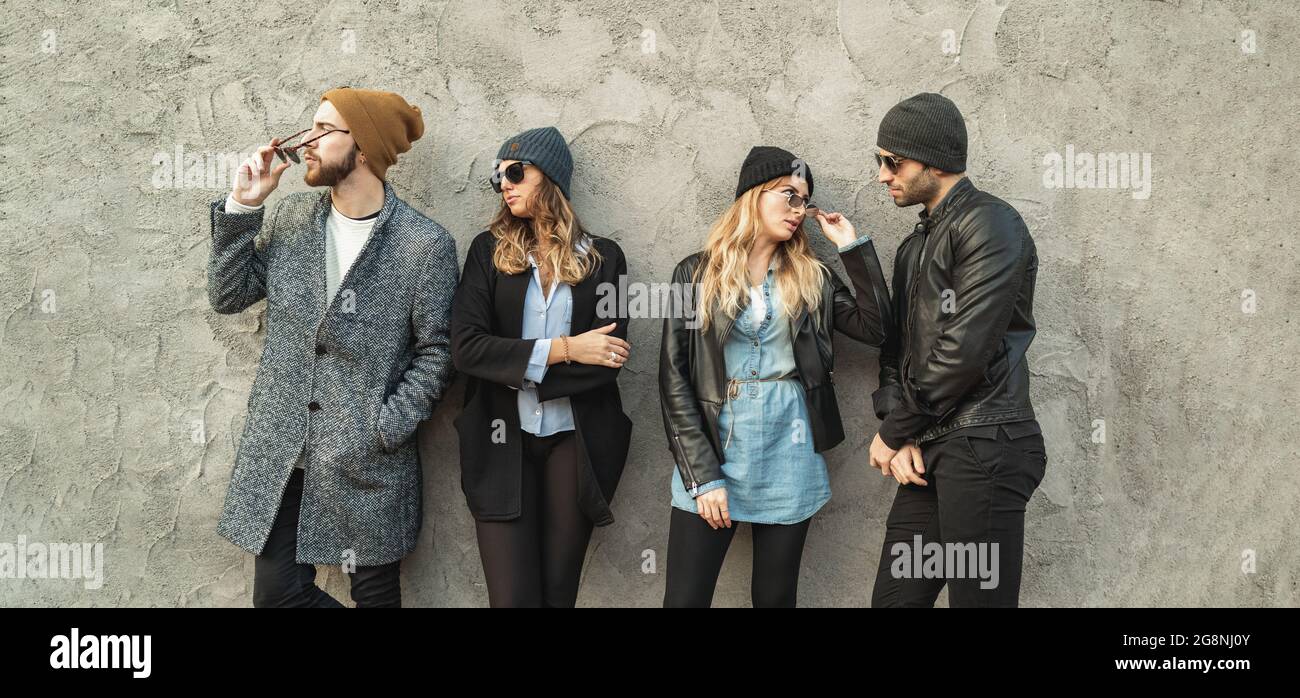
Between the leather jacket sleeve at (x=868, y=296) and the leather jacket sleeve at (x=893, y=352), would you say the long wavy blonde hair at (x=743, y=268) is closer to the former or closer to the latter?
the leather jacket sleeve at (x=868, y=296)

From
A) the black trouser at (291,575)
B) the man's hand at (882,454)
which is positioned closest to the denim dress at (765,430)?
the man's hand at (882,454)

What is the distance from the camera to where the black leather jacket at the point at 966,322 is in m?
3.01

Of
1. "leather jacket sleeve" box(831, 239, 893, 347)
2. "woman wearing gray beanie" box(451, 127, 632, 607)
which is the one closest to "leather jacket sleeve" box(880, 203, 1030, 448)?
"leather jacket sleeve" box(831, 239, 893, 347)

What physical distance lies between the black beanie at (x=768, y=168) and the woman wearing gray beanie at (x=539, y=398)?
61 cm

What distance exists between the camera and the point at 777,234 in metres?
3.42

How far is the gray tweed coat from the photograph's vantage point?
3.41m

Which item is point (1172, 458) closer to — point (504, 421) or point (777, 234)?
point (777, 234)

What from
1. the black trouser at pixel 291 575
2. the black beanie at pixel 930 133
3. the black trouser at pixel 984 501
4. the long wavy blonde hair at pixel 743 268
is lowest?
the black trouser at pixel 291 575

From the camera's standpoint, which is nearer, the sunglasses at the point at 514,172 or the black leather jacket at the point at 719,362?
the black leather jacket at the point at 719,362

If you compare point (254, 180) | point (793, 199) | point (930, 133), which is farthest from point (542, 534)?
point (930, 133)

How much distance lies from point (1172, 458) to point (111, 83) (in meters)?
4.83

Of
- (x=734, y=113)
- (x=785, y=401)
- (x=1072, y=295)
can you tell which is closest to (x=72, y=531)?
(x=785, y=401)

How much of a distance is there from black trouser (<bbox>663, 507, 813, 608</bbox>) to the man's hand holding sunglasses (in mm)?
1954

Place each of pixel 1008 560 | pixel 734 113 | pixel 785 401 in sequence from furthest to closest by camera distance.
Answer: pixel 734 113
pixel 785 401
pixel 1008 560
